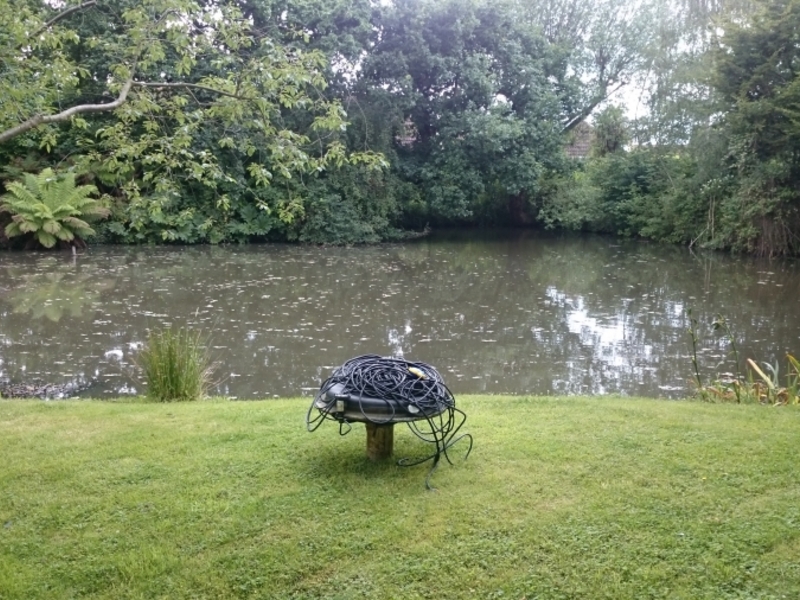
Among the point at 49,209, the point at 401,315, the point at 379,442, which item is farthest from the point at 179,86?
the point at 49,209

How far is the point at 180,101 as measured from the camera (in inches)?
150

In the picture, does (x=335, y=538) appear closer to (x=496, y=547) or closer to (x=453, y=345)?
(x=496, y=547)

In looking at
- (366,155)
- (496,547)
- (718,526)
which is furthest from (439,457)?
(366,155)

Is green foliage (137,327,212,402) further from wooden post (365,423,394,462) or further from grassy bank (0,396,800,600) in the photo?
wooden post (365,423,394,462)

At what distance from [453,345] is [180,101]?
4428mm

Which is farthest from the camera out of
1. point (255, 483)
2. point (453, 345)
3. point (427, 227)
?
point (427, 227)

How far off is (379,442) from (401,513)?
49cm

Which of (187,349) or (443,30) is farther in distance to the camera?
(443,30)

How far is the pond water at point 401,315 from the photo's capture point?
6.32 metres

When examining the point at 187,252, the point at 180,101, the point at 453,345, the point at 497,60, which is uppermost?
the point at 497,60

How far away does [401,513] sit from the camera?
263 centimetres

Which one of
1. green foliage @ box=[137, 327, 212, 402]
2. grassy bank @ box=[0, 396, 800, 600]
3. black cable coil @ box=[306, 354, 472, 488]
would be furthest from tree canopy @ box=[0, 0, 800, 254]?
black cable coil @ box=[306, 354, 472, 488]

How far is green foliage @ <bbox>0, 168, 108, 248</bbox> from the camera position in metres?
13.7

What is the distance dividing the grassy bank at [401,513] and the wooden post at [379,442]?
71 mm
